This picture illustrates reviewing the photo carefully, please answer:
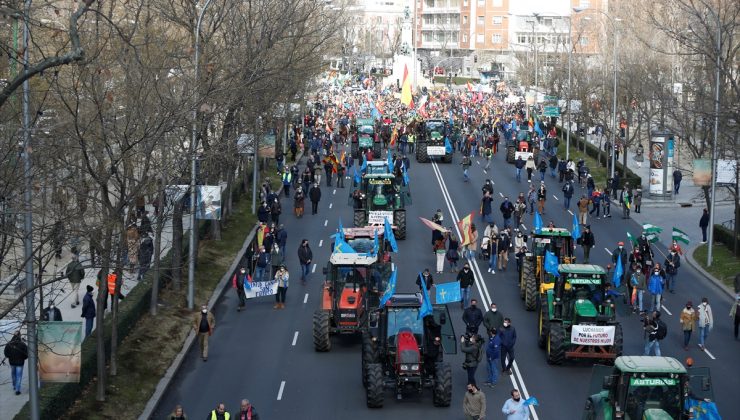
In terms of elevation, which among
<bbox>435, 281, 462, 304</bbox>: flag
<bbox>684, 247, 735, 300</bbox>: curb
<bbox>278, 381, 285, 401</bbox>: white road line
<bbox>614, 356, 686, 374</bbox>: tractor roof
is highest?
<bbox>614, 356, 686, 374</bbox>: tractor roof

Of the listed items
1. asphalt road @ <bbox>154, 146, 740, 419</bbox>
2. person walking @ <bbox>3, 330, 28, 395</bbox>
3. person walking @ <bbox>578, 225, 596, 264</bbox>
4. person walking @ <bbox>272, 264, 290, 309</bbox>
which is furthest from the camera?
person walking @ <bbox>578, 225, 596, 264</bbox>

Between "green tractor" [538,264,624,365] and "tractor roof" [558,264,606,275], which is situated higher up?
"tractor roof" [558,264,606,275]

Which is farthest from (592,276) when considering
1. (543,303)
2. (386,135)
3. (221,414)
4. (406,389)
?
(386,135)

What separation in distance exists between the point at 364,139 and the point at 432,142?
4.60 meters

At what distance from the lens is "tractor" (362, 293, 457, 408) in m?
24.2

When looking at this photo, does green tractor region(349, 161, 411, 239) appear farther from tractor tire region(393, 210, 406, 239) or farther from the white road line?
the white road line

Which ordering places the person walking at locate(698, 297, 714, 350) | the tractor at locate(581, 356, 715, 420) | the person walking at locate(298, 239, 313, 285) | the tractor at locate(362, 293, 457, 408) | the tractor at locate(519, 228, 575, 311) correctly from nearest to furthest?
the tractor at locate(581, 356, 715, 420)
the tractor at locate(362, 293, 457, 408)
the person walking at locate(698, 297, 714, 350)
the tractor at locate(519, 228, 575, 311)
the person walking at locate(298, 239, 313, 285)

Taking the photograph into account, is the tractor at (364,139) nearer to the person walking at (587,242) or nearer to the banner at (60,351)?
the person walking at (587,242)

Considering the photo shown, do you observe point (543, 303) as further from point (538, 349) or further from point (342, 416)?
point (342, 416)

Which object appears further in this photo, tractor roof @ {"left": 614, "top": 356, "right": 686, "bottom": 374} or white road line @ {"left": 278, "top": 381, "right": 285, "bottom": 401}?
white road line @ {"left": 278, "top": 381, "right": 285, "bottom": 401}

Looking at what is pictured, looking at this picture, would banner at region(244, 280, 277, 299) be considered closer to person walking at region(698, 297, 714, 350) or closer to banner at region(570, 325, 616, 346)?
banner at region(570, 325, 616, 346)

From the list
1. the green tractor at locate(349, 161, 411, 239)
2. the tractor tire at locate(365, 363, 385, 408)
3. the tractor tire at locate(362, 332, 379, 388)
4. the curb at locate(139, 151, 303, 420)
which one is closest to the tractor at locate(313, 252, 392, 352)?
the curb at locate(139, 151, 303, 420)

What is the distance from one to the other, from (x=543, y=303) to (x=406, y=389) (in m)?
6.24

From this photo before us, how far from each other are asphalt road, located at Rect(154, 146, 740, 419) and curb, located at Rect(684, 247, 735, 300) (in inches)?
7.7
